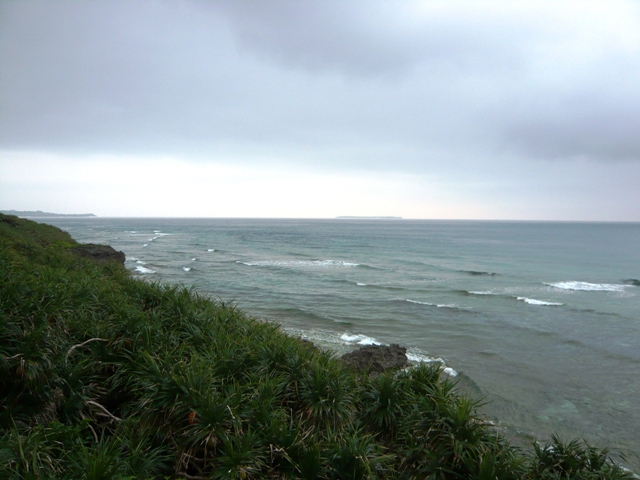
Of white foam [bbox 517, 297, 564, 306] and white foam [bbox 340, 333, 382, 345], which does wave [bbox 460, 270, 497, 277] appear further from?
white foam [bbox 340, 333, 382, 345]

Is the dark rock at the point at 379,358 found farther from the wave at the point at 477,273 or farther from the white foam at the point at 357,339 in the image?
the wave at the point at 477,273

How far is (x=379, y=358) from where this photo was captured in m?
12.0

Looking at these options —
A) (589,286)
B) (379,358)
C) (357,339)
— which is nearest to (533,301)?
(589,286)

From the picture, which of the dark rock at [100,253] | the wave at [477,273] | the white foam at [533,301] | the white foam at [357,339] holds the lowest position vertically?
the white foam at [357,339]

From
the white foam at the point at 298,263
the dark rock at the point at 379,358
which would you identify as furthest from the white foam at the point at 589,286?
the dark rock at the point at 379,358

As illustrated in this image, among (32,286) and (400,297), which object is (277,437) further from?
(400,297)

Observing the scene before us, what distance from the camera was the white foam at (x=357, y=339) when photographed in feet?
52.9

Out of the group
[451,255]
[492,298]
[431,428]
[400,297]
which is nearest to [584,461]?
[431,428]

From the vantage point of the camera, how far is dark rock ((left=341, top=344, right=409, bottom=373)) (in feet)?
37.7

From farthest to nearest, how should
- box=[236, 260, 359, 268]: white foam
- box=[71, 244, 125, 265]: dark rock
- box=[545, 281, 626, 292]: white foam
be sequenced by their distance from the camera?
box=[236, 260, 359, 268]: white foam < box=[545, 281, 626, 292]: white foam < box=[71, 244, 125, 265]: dark rock

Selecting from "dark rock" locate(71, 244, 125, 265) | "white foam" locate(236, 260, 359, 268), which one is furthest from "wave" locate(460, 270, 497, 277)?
"dark rock" locate(71, 244, 125, 265)

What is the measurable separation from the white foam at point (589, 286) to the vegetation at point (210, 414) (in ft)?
91.9

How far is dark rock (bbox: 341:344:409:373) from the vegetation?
3.80 m

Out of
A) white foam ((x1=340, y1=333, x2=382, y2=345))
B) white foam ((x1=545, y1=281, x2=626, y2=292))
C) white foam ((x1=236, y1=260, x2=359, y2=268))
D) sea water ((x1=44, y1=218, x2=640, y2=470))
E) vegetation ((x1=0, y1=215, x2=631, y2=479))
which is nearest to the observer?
vegetation ((x1=0, y1=215, x2=631, y2=479))
